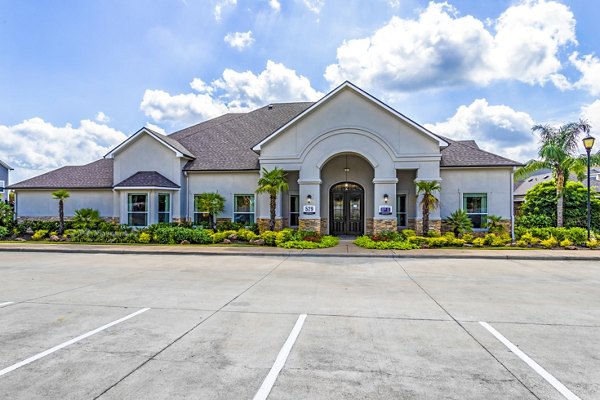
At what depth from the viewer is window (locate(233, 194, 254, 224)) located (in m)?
20.4

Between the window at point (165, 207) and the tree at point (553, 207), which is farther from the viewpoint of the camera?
the tree at point (553, 207)

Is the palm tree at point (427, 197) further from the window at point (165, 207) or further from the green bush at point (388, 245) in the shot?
the window at point (165, 207)

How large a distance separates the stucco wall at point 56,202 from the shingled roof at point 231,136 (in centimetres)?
600

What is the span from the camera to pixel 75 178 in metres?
22.6

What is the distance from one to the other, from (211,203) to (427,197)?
11.9m

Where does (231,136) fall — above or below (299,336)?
above

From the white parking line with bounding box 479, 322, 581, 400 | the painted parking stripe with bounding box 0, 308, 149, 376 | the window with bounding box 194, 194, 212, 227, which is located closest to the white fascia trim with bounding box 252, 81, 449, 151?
the window with bounding box 194, 194, 212, 227

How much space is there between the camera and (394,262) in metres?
12.5

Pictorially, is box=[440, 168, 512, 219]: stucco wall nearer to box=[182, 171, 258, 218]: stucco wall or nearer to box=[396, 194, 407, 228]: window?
box=[396, 194, 407, 228]: window

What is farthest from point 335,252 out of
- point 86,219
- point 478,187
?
point 86,219

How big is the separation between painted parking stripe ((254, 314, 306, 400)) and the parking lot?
0.02 meters

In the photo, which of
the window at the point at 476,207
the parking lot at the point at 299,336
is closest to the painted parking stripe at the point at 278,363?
the parking lot at the point at 299,336

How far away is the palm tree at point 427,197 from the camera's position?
1656cm

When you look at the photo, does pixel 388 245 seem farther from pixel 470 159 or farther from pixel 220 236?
pixel 220 236
